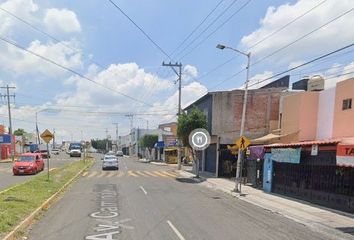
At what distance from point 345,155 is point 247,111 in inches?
932

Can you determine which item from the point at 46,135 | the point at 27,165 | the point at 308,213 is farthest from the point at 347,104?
the point at 27,165

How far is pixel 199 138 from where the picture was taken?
38.4 metres

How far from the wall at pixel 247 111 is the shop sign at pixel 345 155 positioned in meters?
22.2

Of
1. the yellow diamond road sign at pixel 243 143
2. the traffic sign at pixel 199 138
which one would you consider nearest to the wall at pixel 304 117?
the yellow diamond road sign at pixel 243 143

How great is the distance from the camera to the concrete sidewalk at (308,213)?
13.2m

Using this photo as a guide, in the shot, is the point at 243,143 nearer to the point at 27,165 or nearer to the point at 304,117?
the point at 304,117

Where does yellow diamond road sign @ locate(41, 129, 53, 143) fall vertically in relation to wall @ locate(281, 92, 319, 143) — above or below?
below

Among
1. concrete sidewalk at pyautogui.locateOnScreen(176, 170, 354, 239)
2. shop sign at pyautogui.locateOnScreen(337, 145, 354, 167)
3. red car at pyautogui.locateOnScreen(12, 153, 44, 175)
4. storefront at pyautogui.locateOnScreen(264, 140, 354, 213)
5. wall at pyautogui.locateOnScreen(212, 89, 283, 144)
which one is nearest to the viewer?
concrete sidewalk at pyautogui.locateOnScreen(176, 170, 354, 239)

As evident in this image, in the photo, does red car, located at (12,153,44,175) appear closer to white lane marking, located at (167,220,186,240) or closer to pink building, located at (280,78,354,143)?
pink building, located at (280,78,354,143)

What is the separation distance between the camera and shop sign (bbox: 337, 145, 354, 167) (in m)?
15.2

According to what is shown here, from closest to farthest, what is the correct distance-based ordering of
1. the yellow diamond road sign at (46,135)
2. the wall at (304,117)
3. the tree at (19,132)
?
1. the wall at (304,117)
2. the yellow diamond road sign at (46,135)
3. the tree at (19,132)

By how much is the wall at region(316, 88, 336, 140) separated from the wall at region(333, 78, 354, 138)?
3.05ft

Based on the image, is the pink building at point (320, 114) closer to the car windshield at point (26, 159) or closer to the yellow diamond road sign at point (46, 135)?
the yellow diamond road sign at point (46, 135)

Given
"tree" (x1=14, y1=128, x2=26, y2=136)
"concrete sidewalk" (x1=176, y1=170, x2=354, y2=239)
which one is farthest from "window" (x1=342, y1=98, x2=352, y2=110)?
"tree" (x1=14, y1=128, x2=26, y2=136)
